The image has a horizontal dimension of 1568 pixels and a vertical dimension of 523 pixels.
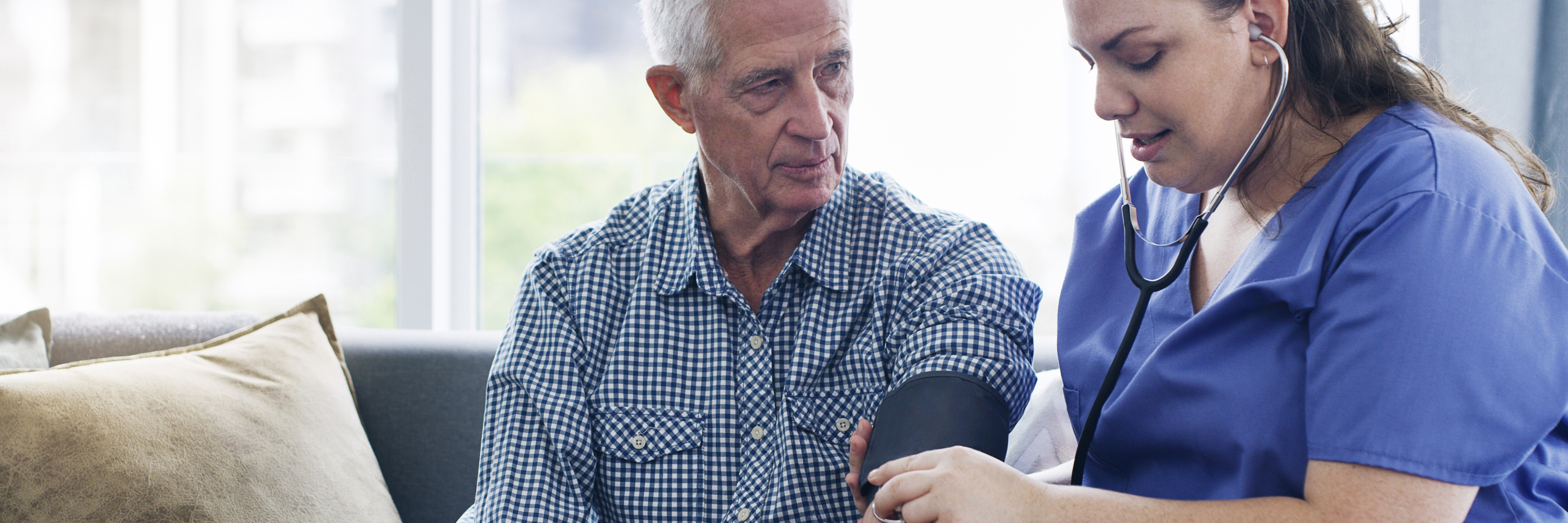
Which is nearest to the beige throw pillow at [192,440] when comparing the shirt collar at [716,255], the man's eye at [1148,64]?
the shirt collar at [716,255]

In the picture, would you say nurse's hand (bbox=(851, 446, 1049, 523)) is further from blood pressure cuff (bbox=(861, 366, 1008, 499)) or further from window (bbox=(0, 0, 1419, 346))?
window (bbox=(0, 0, 1419, 346))

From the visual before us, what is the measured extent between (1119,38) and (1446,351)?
0.36m

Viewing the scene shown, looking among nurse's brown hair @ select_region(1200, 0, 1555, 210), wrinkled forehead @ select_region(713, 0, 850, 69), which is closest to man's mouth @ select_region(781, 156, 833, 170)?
wrinkled forehead @ select_region(713, 0, 850, 69)

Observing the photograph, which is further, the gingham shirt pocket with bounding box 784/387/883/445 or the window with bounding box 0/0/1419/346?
the window with bounding box 0/0/1419/346

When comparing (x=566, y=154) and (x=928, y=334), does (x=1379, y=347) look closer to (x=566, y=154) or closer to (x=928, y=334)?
(x=928, y=334)

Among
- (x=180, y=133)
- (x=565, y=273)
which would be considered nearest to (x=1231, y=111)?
(x=565, y=273)

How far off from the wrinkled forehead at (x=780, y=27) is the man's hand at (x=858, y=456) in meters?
0.42

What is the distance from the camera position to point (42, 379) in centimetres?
126

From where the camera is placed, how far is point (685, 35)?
117 centimetres

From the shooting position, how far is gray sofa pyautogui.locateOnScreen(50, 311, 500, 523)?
1543 millimetres

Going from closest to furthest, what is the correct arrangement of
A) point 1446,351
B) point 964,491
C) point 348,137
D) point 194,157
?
point 1446,351
point 964,491
point 348,137
point 194,157

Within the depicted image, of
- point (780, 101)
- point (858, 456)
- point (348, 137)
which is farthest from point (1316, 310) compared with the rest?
point (348, 137)

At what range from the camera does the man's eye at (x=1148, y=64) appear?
864 millimetres

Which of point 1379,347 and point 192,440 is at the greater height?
point 1379,347
